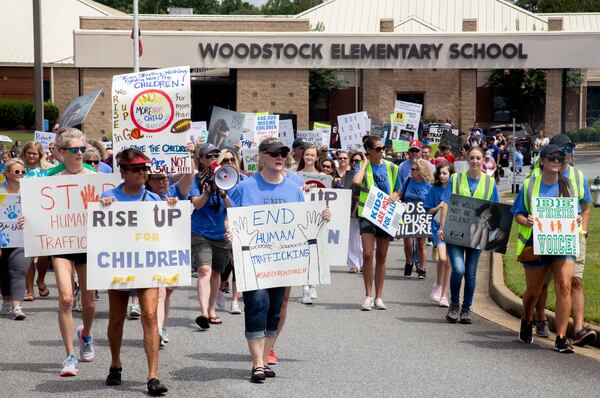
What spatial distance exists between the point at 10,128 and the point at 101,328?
5109cm

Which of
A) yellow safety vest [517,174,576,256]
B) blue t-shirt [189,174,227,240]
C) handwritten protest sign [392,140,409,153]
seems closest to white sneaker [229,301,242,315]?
blue t-shirt [189,174,227,240]

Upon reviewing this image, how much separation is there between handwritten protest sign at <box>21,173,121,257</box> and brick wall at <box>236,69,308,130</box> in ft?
160

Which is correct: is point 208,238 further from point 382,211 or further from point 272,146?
point 272,146

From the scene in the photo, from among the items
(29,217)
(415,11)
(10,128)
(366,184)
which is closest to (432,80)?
(415,11)

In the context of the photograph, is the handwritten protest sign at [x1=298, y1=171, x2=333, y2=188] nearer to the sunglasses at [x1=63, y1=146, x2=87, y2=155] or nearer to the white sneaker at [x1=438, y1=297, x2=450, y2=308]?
the white sneaker at [x1=438, y1=297, x2=450, y2=308]

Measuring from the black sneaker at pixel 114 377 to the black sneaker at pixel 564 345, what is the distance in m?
4.10

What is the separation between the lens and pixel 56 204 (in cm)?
992

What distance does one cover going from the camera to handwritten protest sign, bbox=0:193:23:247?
13164 mm

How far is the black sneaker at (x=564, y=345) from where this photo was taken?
1068 centimetres

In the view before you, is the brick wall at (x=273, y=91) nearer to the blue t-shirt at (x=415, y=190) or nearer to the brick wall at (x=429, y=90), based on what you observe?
the brick wall at (x=429, y=90)

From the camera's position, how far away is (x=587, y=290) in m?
13.8

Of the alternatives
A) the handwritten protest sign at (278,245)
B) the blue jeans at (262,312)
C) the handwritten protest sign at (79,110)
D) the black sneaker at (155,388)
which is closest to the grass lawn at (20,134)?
the handwritten protest sign at (79,110)

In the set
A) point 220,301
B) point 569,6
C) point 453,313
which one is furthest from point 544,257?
point 569,6

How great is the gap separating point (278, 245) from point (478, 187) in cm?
414
